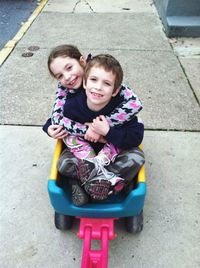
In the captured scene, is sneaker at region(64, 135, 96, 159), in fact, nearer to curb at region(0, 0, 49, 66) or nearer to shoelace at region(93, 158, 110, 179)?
shoelace at region(93, 158, 110, 179)

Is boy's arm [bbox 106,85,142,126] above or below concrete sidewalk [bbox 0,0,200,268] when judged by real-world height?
above

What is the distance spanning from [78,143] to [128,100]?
363mm

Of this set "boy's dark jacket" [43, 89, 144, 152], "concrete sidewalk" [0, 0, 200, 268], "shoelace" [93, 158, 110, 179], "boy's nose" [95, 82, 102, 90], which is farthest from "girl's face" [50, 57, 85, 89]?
"concrete sidewalk" [0, 0, 200, 268]

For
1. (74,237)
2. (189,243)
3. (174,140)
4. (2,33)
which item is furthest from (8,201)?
(2,33)

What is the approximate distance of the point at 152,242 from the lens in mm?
1880

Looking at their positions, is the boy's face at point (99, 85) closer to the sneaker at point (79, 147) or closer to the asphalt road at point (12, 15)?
the sneaker at point (79, 147)

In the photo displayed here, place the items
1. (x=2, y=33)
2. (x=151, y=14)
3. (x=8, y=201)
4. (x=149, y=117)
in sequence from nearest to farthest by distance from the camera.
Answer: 1. (x=8, y=201)
2. (x=149, y=117)
3. (x=2, y=33)
4. (x=151, y=14)

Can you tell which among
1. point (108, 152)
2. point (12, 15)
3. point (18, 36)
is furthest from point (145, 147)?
point (12, 15)

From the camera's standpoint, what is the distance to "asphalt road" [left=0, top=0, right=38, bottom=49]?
462cm

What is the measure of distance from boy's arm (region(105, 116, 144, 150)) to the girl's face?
0.34 metres

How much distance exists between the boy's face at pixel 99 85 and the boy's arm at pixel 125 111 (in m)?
0.12

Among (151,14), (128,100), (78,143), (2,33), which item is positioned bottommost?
(151,14)

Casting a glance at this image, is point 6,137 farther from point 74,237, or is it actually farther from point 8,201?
point 74,237

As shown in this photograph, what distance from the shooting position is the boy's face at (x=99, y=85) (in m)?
1.65
